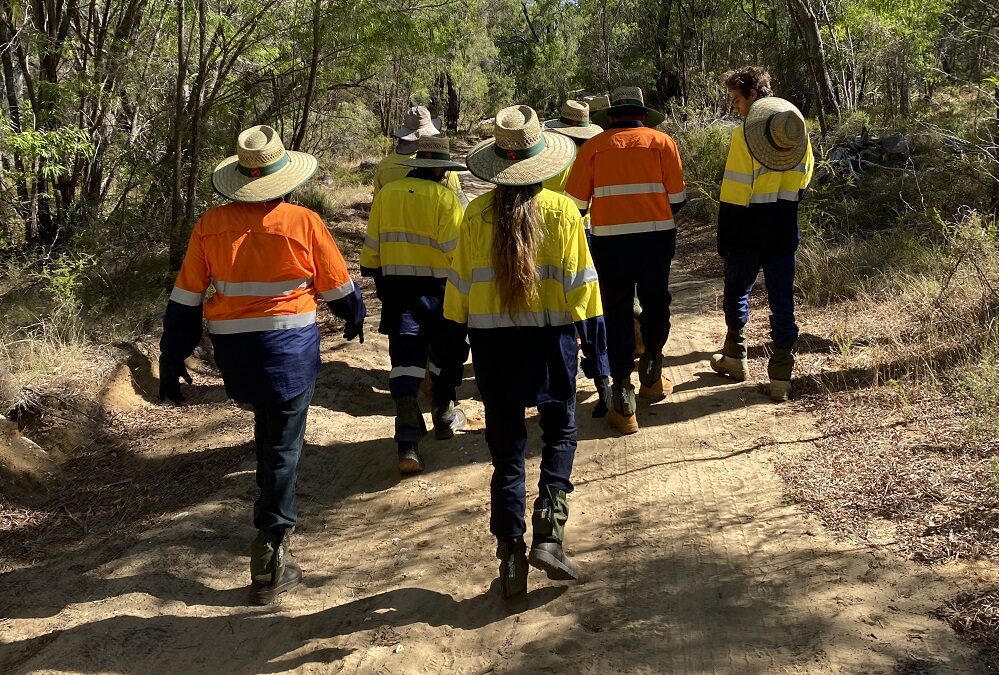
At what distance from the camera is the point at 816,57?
12.3m

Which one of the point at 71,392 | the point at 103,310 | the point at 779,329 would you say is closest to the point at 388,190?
the point at 779,329

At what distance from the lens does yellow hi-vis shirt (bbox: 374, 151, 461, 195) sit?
5508 millimetres

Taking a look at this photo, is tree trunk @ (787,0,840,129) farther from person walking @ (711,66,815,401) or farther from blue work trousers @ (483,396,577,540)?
blue work trousers @ (483,396,577,540)

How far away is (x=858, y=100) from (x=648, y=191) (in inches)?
476

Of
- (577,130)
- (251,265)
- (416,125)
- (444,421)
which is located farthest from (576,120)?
(251,265)

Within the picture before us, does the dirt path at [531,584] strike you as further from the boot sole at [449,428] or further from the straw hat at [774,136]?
the straw hat at [774,136]

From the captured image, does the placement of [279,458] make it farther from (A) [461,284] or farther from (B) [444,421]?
(B) [444,421]

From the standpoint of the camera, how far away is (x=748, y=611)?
11.1 feet

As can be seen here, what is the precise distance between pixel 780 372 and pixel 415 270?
260cm

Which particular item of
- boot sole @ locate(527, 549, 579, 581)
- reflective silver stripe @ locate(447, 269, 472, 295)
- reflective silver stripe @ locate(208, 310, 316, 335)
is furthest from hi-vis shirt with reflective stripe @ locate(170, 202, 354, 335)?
boot sole @ locate(527, 549, 579, 581)

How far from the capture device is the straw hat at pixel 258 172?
3.82 m

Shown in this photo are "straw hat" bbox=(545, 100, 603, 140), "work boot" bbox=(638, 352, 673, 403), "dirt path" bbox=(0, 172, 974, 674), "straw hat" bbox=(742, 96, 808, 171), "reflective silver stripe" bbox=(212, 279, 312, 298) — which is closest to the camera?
"dirt path" bbox=(0, 172, 974, 674)

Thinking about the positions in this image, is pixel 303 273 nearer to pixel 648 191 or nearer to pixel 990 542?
pixel 648 191

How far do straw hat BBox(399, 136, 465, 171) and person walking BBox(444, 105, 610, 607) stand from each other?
1490 millimetres
